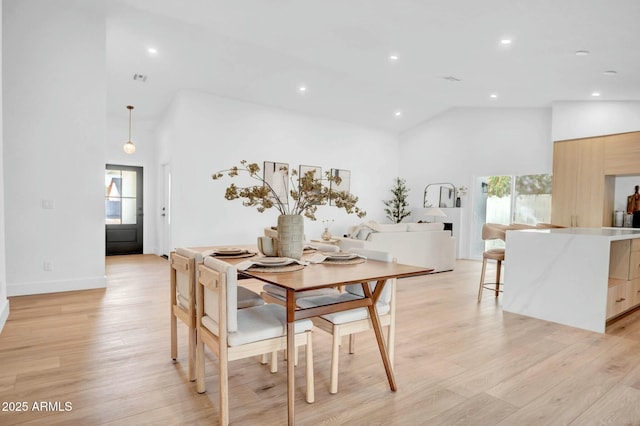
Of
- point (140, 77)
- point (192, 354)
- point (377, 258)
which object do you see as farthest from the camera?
point (140, 77)

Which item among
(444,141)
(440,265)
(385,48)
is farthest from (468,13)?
(444,141)

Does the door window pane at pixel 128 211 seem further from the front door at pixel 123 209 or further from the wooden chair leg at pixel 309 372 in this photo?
the wooden chair leg at pixel 309 372

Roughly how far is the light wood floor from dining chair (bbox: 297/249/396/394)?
0.75 ft

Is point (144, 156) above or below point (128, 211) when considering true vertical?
above

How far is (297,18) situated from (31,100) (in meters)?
3.30

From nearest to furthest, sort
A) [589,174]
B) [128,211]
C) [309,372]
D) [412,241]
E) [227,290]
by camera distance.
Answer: [227,290] < [309,372] < [412,241] < [589,174] < [128,211]

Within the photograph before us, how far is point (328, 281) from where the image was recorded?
184cm

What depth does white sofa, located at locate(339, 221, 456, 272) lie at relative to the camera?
568 centimetres

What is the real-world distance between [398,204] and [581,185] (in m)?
4.14

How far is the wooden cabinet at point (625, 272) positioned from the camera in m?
3.78

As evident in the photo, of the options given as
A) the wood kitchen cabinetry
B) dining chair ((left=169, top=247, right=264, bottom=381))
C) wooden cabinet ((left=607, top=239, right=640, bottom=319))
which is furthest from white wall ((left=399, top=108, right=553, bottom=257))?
dining chair ((left=169, top=247, right=264, bottom=381))

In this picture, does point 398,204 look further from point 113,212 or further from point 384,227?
point 113,212

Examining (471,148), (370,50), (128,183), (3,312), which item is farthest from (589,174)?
(128,183)

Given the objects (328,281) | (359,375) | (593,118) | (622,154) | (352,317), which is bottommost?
(359,375)
